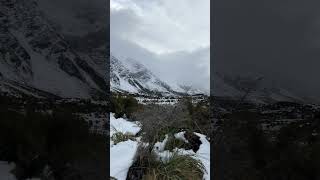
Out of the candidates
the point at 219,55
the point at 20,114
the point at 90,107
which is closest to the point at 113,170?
the point at 90,107

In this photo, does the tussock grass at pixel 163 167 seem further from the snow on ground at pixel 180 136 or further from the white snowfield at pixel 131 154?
the snow on ground at pixel 180 136

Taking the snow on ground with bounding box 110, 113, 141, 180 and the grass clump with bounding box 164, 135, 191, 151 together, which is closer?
the snow on ground with bounding box 110, 113, 141, 180

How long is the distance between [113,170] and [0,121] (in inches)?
52.9

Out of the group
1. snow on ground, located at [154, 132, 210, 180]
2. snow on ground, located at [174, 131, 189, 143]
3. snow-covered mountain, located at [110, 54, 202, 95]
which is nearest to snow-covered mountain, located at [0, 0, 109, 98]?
snow on ground, located at [154, 132, 210, 180]

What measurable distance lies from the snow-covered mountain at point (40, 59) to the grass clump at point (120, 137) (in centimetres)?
176

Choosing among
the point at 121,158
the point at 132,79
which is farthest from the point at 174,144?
the point at 132,79

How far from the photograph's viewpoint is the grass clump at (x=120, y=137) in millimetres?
5540

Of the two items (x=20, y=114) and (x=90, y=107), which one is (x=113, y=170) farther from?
(x=20, y=114)

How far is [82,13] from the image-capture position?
13.0ft

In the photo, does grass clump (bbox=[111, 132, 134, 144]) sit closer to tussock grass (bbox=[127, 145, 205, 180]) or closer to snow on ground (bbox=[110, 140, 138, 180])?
snow on ground (bbox=[110, 140, 138, 180])

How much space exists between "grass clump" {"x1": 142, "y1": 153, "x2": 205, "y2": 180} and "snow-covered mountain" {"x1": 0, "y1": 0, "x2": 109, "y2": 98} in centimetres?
89

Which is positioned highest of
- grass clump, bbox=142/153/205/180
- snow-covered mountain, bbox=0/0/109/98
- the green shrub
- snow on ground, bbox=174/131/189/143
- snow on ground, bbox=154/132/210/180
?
snow-covered mountain, bbox=0/0/109/98

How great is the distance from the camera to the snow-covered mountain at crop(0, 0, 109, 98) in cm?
373

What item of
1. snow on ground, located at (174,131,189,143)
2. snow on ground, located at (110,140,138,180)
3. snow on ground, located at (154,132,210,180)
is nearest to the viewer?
snow on ground, located at (110,140,138,180)
